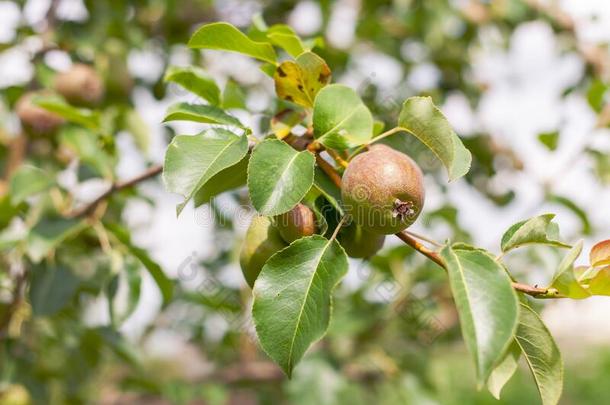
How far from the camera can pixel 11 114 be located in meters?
2.00

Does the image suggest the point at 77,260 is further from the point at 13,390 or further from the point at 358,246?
the point at 358,246

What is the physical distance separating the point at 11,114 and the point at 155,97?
17.1 inches

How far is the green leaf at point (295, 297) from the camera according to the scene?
2.40 feet

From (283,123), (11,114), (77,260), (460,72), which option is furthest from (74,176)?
(460,72)

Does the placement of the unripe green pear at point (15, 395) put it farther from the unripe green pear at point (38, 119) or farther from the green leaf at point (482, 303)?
the green leaf at point (482, 303)

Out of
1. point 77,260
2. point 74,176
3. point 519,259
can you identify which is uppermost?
point 74,176

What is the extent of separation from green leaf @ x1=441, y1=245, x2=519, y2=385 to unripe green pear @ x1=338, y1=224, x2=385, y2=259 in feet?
0.61

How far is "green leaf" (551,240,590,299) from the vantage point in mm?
732

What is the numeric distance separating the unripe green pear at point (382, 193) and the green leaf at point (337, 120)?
6cm

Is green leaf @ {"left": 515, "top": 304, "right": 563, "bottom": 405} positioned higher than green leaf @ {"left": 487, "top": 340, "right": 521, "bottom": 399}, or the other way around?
green leaf @ {"left": 515, "top": 304, "right": 563, "bottom": 405}

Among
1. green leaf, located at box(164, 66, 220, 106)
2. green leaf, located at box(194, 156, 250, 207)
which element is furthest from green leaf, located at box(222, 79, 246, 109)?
green leaf, located at box(194, 156, 250, 207)

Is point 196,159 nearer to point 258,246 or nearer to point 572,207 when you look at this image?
point 258,246

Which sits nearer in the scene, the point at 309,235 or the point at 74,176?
the point at 309,235

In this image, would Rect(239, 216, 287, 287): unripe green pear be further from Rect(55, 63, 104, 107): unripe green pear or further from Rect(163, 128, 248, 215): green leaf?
Rect(55, 63, 104, 107): unripe green pear
